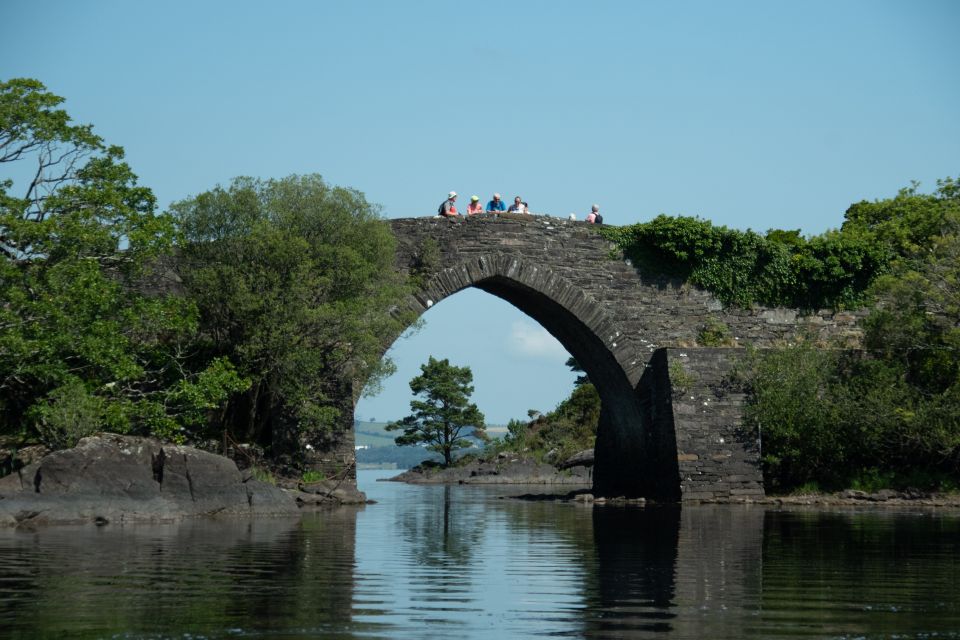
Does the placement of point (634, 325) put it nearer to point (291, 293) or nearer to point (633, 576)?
point (291, 293)

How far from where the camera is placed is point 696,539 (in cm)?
1558

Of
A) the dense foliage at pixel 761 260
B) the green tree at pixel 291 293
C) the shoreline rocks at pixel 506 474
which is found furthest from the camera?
the shoreline rocks at pixel 506 474

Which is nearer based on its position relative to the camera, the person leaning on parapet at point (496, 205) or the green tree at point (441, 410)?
the person leaning on parapet at point (496, 205)

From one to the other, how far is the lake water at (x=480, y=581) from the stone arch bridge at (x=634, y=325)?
27.9 ft

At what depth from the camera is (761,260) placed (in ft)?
96.2

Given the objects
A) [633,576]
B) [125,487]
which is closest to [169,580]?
[633,576]

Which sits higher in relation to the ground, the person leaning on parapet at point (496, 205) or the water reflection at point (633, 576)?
the person leaning on parapet at point (496, 205)

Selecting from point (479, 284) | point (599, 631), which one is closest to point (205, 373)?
point (479, 284)

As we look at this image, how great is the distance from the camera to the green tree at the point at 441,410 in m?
50.7

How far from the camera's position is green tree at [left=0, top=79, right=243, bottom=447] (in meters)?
20.6

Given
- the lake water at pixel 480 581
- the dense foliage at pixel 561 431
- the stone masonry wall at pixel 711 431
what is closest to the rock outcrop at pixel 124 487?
the lake water at pixel 480 581

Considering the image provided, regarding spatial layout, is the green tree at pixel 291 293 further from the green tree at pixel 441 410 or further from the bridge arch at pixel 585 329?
the green tree at pixel 441 410

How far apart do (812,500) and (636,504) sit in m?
3.58

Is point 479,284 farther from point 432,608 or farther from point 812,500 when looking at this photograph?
point 432,608
